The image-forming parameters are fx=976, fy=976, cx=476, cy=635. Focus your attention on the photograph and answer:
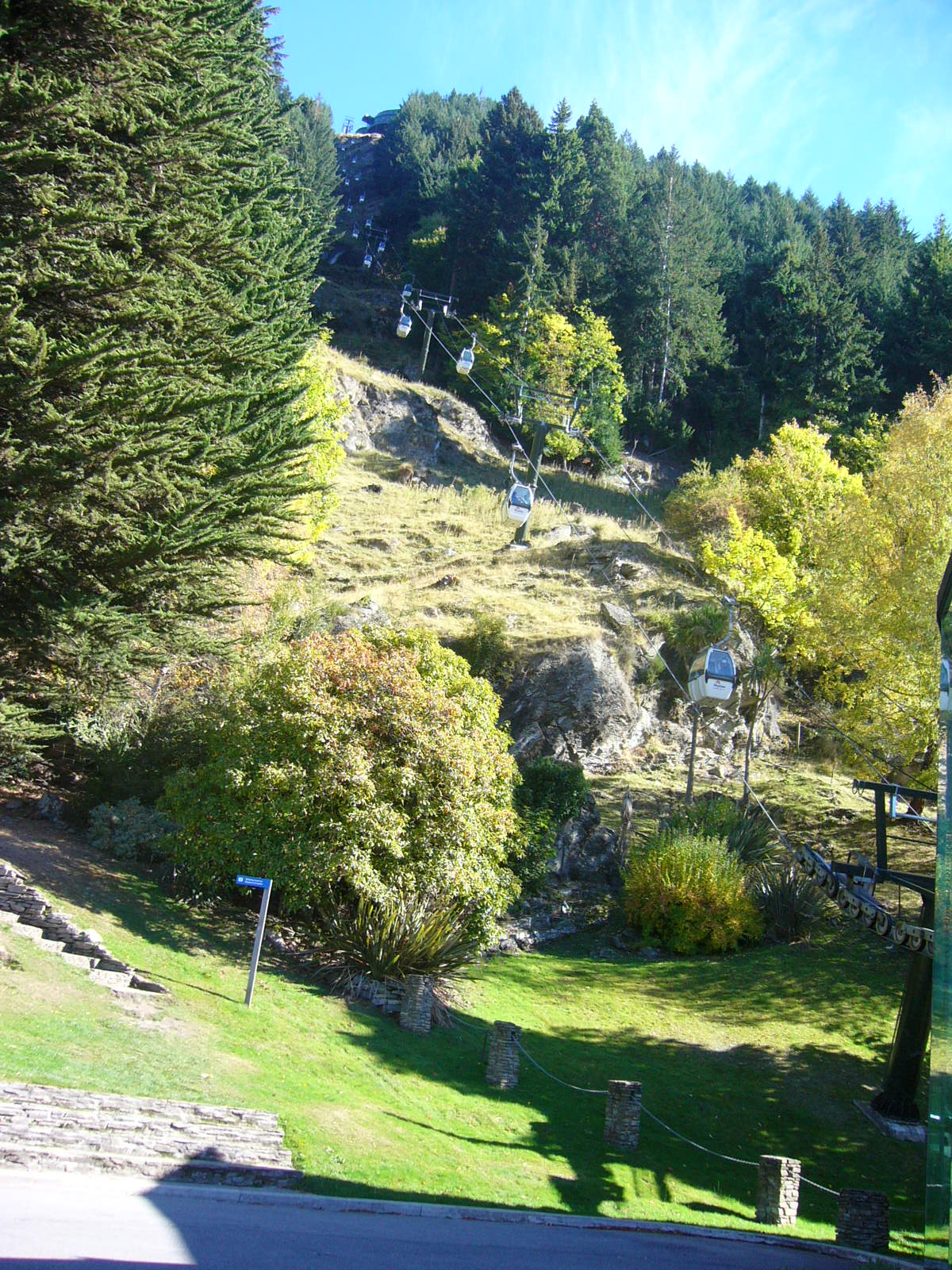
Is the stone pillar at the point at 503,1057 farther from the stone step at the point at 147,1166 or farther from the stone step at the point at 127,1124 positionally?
the stone step at the point at 147,1166

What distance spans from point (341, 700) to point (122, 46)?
37.3 feet

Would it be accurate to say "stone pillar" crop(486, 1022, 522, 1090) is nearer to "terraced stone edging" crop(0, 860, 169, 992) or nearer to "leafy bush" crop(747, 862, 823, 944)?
"terraced stone edging" crop(0, 860, 169, 992)

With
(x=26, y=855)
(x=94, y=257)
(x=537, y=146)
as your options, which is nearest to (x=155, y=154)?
(x=94, y=257)

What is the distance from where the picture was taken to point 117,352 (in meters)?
14.9

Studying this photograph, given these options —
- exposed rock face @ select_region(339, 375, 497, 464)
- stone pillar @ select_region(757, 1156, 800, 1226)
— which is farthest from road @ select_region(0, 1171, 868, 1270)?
exposed rock face @ select_region(339, 375, 497, 464)

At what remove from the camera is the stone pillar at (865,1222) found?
9641 millimetres

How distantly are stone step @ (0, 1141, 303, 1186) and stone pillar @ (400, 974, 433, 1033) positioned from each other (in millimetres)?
4995

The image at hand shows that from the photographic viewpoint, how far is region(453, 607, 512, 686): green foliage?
2761 centimetres

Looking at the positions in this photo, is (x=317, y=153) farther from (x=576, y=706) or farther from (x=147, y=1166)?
(x=147, y=1166)

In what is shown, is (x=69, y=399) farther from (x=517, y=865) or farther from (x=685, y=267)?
(x=685, y=267)

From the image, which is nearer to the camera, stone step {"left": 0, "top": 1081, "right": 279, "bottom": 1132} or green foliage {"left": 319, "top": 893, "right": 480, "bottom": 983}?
stone step {"left": 0, "top": 1081, "right": 279, "bottom": 1132}

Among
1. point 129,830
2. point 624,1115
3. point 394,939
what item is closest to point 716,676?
point 394,939

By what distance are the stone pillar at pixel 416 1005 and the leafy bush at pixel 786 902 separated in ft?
29.9

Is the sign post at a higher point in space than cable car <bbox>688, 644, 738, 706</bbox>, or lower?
lower
